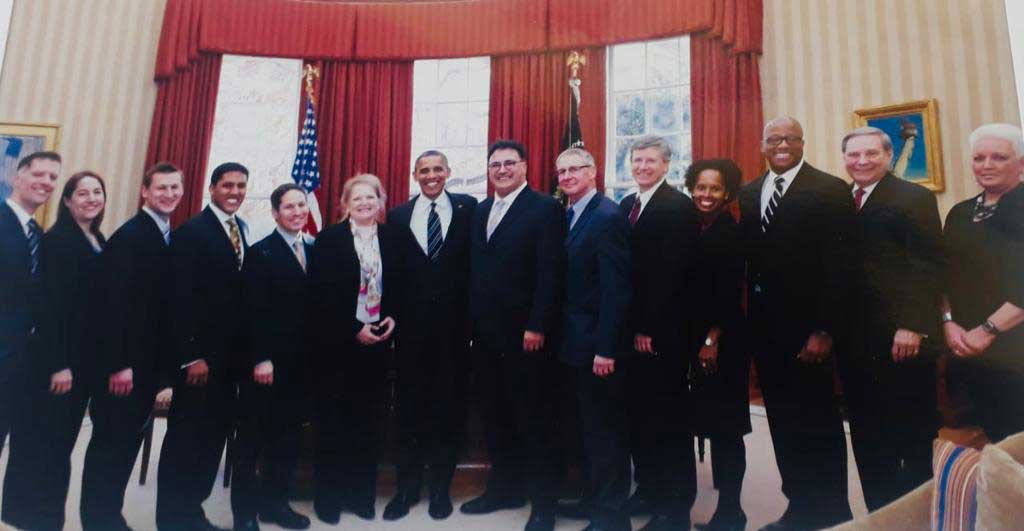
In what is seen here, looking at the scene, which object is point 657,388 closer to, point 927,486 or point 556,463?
point 556,463

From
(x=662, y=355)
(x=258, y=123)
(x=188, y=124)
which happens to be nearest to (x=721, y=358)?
(x=662, y=355)

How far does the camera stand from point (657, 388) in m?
2.32

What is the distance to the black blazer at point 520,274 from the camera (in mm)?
2359

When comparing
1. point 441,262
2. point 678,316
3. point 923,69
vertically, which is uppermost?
point 923,69

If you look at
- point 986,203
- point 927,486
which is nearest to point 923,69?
point 986,203

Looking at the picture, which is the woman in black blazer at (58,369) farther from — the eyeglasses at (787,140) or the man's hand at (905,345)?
the man's hand at (905,345)

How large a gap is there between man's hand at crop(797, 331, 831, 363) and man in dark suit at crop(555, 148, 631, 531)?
0.71m

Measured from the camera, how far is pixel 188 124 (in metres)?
2.51

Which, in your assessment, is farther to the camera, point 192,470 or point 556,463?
point 556,463

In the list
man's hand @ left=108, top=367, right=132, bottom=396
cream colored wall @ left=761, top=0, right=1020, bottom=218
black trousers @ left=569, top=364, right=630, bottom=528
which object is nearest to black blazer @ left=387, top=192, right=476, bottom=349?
black trousers @ left=569, top=364, right=630, bottom=528

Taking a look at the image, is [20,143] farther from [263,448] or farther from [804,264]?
[804,264]

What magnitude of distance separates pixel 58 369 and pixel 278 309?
2.58ft

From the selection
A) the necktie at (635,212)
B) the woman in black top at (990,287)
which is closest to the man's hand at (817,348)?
the woman in black top at (990,287)

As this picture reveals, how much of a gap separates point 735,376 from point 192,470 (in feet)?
7.71
